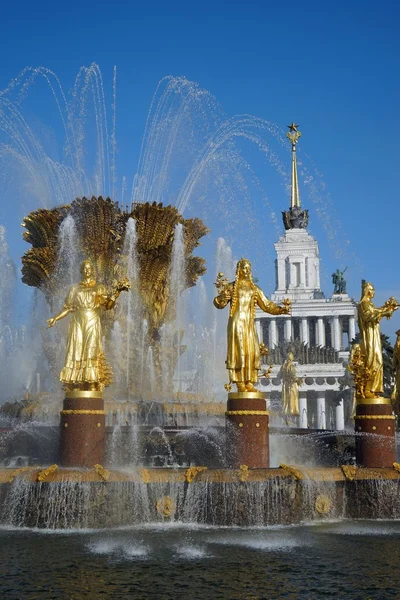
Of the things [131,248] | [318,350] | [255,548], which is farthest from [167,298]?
[318,350]

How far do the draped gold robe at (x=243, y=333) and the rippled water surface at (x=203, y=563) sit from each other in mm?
2799

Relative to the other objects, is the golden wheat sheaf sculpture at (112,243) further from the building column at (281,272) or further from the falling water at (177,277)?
the building column at (281,272)

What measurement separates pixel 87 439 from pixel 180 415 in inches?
127

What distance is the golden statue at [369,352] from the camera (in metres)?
12.4

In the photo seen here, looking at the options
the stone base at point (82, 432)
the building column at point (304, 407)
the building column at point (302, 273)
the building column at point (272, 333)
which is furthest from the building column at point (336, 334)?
the stone base at point (82, 432)

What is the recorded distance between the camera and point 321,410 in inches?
2736

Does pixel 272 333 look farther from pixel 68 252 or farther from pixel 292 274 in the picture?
pixel 68 252

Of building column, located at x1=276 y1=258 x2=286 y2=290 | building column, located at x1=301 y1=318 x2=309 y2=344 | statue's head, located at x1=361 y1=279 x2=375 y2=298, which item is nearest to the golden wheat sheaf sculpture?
statue's head, located at x1=361 y1=279 x2=375 y2=298

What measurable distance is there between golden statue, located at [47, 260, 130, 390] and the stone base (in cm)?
29

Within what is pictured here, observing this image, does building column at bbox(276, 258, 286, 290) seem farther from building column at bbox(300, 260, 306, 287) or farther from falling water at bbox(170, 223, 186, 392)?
falling water at bbox(170, 223, 186, 392)

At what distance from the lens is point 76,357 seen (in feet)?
38.8

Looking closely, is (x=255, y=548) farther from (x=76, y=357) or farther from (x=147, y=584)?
(x=76, y=357)

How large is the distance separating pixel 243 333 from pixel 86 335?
2.69 metres

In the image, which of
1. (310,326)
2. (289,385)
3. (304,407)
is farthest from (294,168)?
(289,385)
